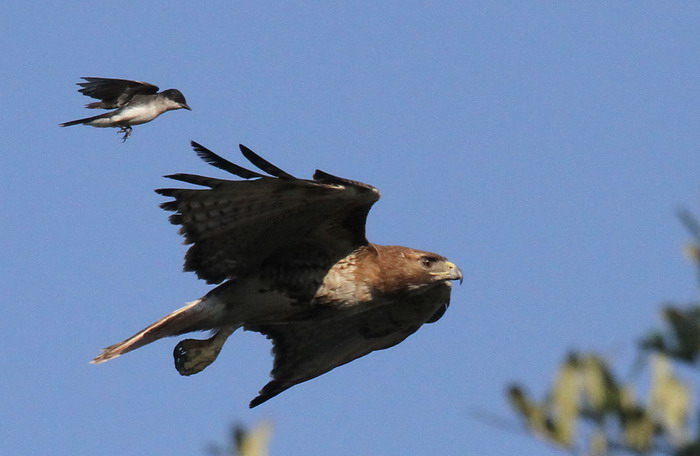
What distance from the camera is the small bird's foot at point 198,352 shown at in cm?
862

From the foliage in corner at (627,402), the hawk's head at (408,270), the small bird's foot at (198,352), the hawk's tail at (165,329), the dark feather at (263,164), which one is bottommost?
the foliage in corner at (627,402)

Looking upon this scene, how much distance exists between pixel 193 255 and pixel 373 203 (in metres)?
1.35

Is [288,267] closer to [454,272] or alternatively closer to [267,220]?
[267,220]

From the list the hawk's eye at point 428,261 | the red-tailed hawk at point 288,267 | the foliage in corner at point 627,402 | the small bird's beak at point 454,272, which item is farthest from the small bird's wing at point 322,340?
the foliage in corner at point 627,402

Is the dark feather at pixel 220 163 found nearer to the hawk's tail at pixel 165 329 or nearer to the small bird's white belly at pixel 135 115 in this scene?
the hawk's tail at pixel 165 329

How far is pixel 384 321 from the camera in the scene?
911cm

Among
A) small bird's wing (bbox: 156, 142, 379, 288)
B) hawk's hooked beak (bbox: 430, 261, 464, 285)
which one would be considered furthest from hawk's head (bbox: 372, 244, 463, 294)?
small bird's wing (bbox: 156, 142, 379, 288)

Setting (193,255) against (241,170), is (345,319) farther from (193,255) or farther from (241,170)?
(241,170)

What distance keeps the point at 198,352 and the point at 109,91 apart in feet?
9.81

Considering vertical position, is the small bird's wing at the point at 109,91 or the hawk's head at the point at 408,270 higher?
A: the small bird's wing at the point at 109,91

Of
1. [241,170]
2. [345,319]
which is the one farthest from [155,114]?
[241,170]

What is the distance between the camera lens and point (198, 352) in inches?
339

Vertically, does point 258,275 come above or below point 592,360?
above

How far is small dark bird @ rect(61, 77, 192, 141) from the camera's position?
1020 cm
